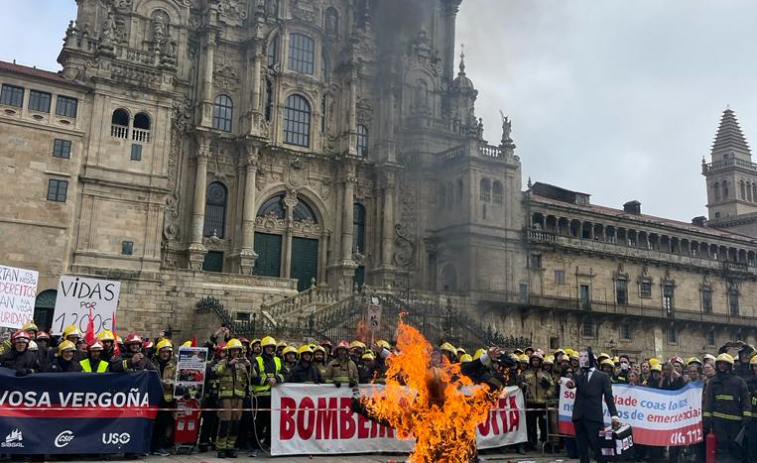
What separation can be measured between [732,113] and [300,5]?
5423cm

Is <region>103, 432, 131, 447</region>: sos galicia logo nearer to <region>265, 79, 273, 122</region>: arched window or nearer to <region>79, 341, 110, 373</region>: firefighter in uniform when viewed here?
<region>79, 341, 110, 373</region>: firefighter in uniform

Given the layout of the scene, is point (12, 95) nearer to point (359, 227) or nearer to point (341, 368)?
point (359, 227)

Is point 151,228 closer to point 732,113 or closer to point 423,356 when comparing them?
point 423,356

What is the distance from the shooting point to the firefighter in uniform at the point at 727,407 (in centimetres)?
1341

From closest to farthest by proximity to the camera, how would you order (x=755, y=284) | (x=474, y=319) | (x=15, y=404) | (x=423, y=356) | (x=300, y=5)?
(x=423, y=356) < (x=15, y=404) < (x=474, y=319) < (x=300, y=5) < (x=755, y=284)

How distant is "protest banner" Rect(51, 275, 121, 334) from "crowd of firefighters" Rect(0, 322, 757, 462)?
349cm

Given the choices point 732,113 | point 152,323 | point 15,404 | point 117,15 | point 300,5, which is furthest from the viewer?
point 732,113

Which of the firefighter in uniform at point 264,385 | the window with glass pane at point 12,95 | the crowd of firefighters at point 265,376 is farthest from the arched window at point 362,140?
the firefighter in uniform at point 264,385

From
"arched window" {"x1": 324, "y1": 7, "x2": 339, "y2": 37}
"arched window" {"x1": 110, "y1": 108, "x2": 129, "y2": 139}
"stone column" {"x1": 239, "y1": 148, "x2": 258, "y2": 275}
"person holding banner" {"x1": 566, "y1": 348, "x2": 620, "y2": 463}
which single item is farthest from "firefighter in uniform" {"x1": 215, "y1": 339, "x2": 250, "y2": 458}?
"arched window" {"x1": 324, "y1": 7, "x2": 339, "y2": 37}

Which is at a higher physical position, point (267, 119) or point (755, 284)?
point (267, 119)

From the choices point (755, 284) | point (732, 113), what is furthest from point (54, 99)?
point (732, 113)

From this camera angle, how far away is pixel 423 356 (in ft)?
33.4

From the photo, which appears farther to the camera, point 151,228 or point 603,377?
point 151,228

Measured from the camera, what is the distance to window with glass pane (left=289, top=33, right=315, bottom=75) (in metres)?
42.2
